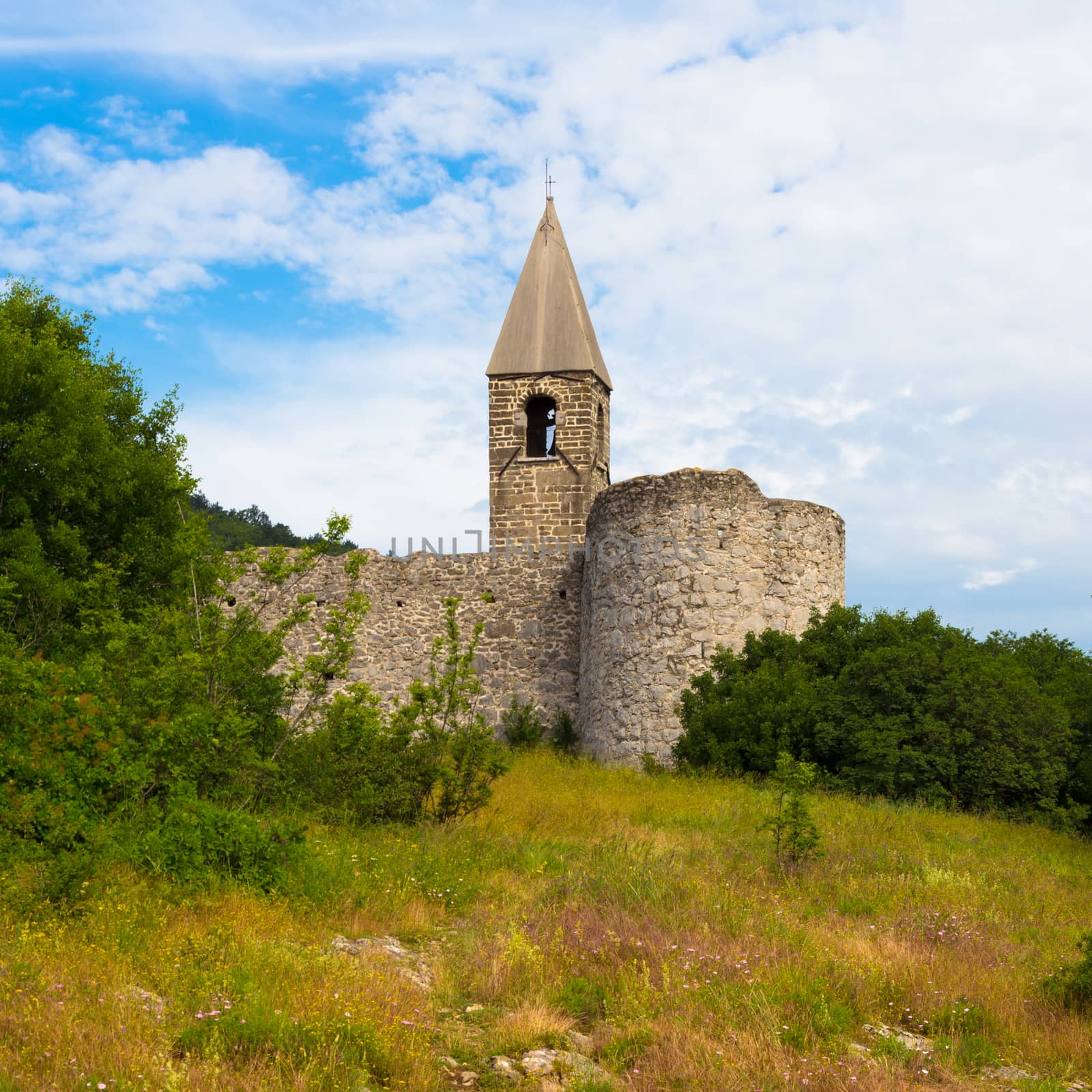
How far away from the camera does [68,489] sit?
1492 cm

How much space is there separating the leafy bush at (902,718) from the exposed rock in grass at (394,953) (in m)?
8.77

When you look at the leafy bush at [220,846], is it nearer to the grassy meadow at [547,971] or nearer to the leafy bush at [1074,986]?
the grassy meadow at [547,971]

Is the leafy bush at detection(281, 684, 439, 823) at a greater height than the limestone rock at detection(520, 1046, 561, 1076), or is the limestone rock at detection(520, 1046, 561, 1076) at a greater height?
the leafy bush at detection(281, 684, 439, 823)

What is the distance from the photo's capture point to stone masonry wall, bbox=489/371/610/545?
23.3 m

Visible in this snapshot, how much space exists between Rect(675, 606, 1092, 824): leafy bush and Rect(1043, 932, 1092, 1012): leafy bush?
7.24 metres

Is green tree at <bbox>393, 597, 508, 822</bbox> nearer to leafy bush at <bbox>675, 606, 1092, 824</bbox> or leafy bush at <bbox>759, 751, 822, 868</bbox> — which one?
leafy bush at <bbox>759, 751, 822, 868</bbox>

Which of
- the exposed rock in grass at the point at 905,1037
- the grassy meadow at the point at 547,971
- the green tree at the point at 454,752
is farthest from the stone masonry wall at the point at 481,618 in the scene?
the exposed rock in grass at the point at 905,1037

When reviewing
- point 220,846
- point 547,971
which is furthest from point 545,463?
point 547,971

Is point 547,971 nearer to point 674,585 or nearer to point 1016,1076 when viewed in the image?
point 1016,1076

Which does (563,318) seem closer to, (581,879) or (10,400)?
(10,400)

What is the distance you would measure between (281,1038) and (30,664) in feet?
16.5

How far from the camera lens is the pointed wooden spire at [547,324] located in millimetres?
23891

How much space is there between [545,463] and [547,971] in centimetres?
1695

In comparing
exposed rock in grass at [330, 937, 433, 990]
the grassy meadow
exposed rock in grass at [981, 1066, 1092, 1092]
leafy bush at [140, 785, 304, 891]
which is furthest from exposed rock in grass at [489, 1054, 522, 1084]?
leafy bush at [140, 785, 304, 891]
